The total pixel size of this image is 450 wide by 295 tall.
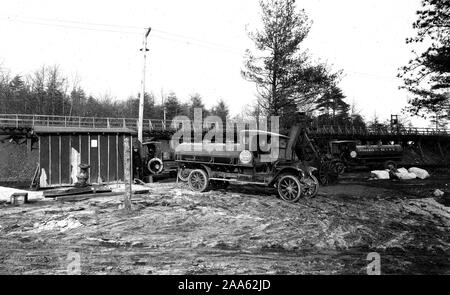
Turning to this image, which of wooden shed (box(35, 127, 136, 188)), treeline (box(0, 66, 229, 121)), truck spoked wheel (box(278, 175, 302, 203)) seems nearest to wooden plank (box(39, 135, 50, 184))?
wooden shed (box(35, 127, 136, 188))

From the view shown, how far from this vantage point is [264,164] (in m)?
11.7

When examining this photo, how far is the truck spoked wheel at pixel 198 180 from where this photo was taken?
497 inches

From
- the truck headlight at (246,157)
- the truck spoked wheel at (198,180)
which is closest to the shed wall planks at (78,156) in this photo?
the truck spoked wheel at (198,180)

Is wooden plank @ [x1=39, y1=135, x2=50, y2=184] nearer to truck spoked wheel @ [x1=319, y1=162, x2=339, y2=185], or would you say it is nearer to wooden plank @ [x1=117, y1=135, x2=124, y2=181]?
wooden plank @ [x1=117, y1=135, x2=124, y2=181]

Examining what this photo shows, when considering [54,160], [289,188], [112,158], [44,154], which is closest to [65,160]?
[54,160]

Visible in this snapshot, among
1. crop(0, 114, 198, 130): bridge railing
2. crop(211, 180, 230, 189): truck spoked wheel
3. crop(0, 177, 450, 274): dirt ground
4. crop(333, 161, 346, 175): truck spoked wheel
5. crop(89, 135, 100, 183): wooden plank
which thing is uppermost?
crop(0, 114, 198, 130): bridge railing

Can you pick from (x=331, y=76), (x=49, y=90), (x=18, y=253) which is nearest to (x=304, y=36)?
(x=331, y=76)

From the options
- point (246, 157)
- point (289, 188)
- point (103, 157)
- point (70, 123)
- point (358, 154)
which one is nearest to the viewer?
point (289, 188)

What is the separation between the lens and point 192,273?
16.3ft

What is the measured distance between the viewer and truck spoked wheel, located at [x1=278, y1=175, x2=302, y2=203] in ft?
36.0

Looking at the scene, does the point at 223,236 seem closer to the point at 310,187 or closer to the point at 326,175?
the point at 310,187

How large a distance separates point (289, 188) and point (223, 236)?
4.69 meters

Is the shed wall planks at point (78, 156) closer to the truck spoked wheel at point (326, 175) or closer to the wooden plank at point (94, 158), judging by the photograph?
the wooden plank at point (94, 158)
